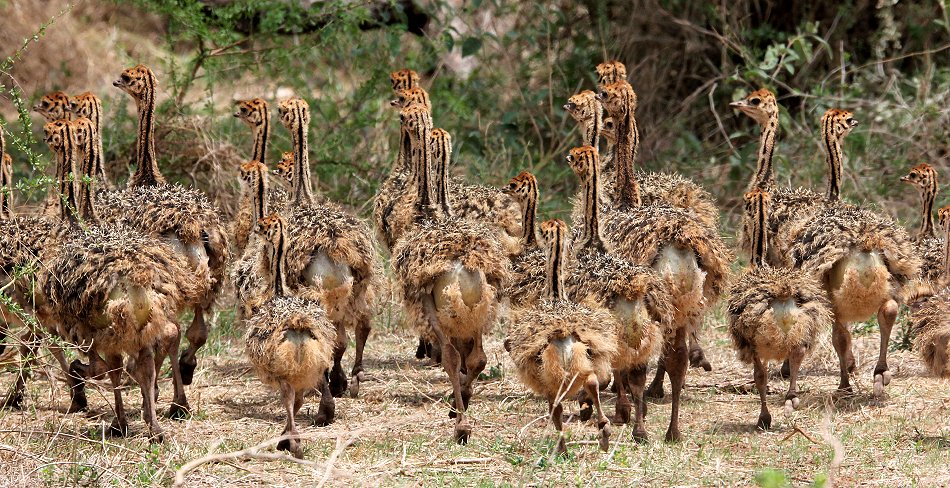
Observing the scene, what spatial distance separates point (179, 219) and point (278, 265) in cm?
119

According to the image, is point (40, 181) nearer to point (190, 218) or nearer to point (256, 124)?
point (190, 218)

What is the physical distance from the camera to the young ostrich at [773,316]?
8758 millimetres

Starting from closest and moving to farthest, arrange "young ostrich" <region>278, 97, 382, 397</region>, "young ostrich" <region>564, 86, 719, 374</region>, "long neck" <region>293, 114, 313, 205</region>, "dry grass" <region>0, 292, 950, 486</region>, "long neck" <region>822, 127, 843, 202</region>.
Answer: "dry grass" <region>0, 292, 950, 486</region>
"young ostrich" <region>278, 97, 382, 397</region>
"long neck" <region>293, 114, 313, 205</region>
"long neck" <region>822, 127, 843, 202</region>
"young ostrich" <region>564, 86, 719, 374</region>

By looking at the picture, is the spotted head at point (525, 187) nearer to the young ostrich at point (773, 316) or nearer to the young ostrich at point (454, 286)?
the young ostrich at point (454, 286)

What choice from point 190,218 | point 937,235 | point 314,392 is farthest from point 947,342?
point 190,218

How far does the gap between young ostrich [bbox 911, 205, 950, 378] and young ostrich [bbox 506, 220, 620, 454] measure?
2079mm

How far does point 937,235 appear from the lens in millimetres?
11008

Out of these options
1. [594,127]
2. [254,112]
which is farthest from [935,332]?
[254,112]

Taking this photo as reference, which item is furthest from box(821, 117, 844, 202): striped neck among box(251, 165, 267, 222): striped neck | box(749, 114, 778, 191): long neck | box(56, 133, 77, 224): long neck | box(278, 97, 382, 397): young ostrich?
box(56, 133, 77, 224): long neck

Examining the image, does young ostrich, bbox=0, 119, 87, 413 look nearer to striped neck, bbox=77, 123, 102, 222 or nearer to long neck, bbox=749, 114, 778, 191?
striped neck, bbox=77, 123, 102, 222

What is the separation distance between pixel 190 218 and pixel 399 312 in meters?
3.17

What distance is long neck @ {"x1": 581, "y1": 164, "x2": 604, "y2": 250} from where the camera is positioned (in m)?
9.24

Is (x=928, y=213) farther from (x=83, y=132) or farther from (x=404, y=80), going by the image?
(x=83, y=132)

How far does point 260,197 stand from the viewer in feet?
31.9
